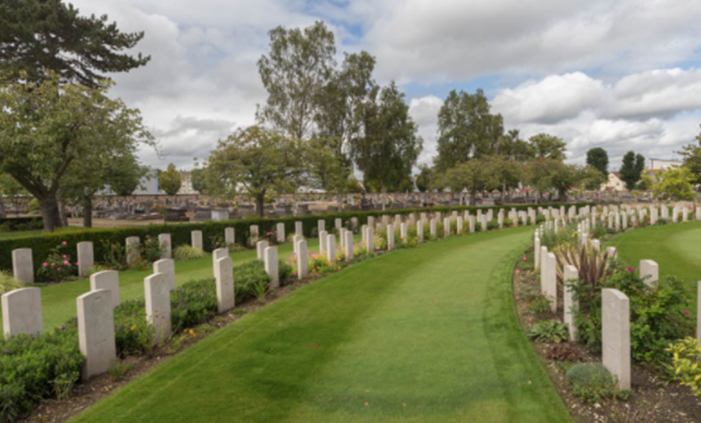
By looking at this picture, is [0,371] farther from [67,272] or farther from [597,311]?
[67,272]

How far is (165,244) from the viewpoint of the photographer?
1292cm

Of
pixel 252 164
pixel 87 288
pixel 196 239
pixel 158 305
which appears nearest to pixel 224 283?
pixel 158 305

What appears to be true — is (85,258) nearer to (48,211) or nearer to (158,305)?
(48,211)

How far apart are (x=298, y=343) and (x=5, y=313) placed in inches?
132

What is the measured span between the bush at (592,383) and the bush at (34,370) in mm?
5079

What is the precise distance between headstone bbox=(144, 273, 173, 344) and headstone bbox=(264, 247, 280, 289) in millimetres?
2826

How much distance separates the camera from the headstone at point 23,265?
983 cm

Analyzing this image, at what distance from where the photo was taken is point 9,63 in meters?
19.3

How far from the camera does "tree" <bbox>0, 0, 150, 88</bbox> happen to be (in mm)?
18703

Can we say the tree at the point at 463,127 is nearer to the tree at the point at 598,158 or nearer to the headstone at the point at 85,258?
the headstone at the point at 85,258

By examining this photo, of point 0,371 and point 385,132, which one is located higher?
point 385,132

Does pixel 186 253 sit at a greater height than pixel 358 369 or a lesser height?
greater

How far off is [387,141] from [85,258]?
25184mm

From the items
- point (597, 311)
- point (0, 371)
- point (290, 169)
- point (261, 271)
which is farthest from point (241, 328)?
point (290, 169)
